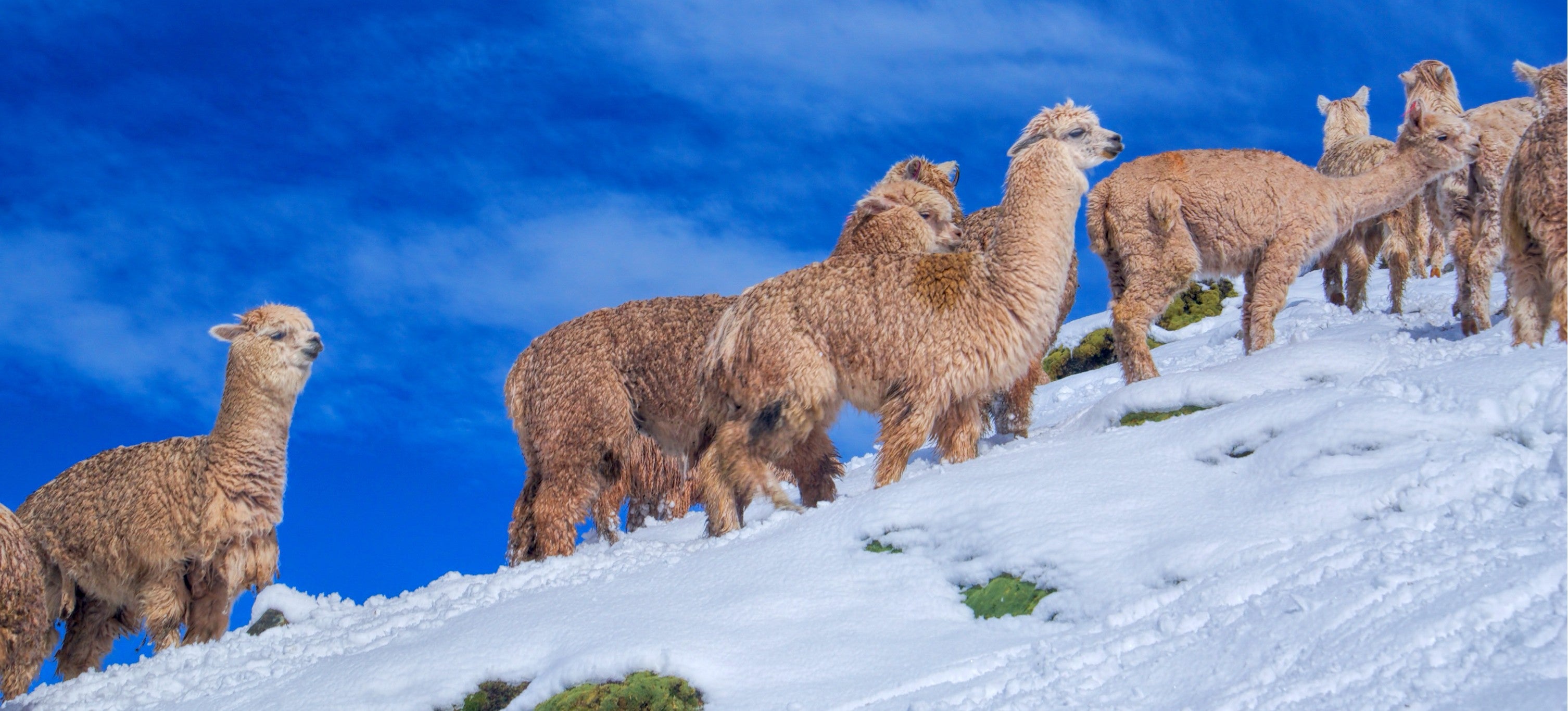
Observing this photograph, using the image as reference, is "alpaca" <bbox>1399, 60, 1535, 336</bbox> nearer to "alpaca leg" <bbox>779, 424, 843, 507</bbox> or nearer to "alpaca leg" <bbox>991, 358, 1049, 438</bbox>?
"alpaca leg" <bbox>991, 358, 1049, 438</bbox>

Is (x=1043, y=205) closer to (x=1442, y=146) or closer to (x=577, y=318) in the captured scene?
(x=577, y=318)

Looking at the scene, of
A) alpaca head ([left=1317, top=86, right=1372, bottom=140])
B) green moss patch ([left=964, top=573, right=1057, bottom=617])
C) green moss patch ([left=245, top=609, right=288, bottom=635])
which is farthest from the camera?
alpaca head ([left=1317, top=86, right=1372, bottom=140])

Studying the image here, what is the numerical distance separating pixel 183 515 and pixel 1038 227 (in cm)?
634

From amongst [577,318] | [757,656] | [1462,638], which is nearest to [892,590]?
[757,656]

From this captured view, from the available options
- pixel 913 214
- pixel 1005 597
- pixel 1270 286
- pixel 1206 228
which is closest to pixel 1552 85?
pixel 1270 286

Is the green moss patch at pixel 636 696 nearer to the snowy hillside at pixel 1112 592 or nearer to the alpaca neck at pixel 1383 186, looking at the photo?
the snowy hillside at pixel 1112 592

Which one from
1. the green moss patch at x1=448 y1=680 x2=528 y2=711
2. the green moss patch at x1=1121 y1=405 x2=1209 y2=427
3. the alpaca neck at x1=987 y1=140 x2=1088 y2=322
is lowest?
the green moss patch at x1=448 y1=680 x2=528 y2=711

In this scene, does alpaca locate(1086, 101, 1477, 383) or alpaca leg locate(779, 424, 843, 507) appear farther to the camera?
alpaca locate(1086, 101, 1477, 383)

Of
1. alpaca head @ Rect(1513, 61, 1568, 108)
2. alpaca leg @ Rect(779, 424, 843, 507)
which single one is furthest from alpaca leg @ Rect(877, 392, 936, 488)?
alpaca head @ Rect(1513, 61, 1568, 108)

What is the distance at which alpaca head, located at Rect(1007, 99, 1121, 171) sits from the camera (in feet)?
27.1

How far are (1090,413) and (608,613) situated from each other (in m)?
4.21

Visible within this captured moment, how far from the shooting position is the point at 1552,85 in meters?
12.6

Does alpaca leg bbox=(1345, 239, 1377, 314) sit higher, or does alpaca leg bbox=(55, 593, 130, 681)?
alpaca leg bbox=(1345, 239, 1377, 314)

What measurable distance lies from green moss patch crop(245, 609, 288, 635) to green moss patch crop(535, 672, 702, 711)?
4.24 m
